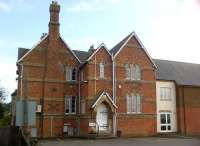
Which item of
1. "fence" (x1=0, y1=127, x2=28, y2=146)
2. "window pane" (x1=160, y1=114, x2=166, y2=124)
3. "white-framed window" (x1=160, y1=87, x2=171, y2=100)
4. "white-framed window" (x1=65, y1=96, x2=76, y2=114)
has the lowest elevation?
"fence" (x1=0, y1=127, x2=28, y2=146)

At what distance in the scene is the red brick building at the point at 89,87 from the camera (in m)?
35.8

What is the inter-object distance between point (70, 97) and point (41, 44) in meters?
6.69

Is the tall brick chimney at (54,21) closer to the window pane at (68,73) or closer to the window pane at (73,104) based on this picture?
the window pane at (68,73)

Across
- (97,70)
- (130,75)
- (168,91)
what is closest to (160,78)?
(168,91)

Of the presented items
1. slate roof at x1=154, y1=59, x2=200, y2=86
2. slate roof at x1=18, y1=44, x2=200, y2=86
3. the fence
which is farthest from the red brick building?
the fence

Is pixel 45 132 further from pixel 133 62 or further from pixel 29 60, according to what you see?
pixel 133 62

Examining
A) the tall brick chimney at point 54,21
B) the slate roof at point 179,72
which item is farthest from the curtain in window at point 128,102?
the tall brick chimney at point 54,21

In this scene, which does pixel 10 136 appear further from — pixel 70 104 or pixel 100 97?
pixel 70 104

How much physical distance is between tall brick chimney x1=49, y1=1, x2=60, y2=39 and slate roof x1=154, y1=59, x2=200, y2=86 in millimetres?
13642

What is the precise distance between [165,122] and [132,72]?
784 centimetres

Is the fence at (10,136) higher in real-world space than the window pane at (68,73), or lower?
lower

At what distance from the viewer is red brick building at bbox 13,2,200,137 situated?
117ft

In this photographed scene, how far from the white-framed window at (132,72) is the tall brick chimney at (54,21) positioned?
8.80m

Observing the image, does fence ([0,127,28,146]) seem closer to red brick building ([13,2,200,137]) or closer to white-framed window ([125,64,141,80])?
red brick building ([13,2,200,137])
